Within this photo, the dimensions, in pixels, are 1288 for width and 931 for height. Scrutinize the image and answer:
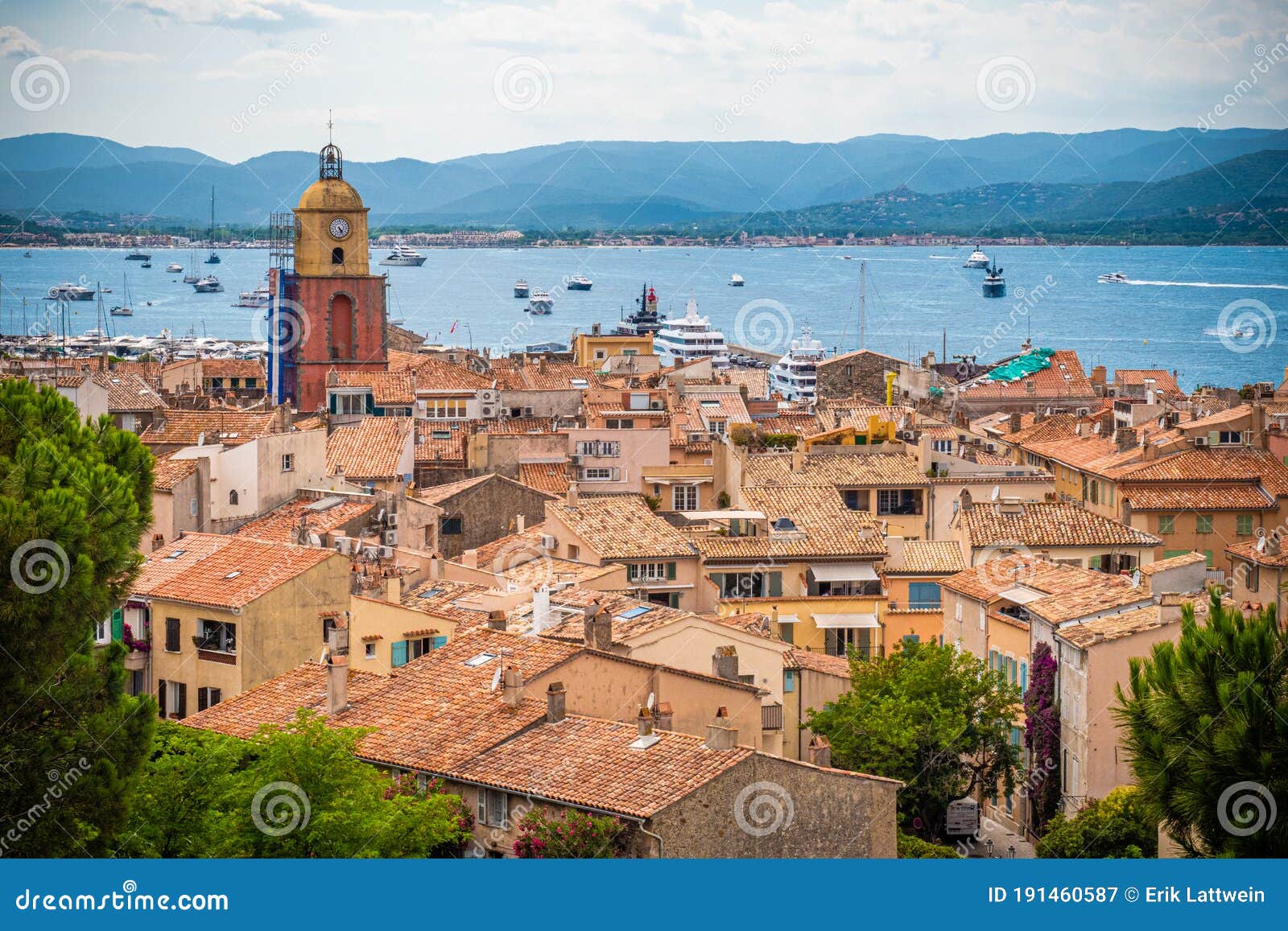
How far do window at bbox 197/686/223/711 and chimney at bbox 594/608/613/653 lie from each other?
16.2 ft

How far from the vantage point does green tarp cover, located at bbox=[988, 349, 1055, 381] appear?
58250mm

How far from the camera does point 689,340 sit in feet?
337

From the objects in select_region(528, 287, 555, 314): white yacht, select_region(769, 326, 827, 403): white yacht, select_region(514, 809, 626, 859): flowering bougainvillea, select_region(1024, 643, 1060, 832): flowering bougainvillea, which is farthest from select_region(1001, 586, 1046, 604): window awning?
select_region(528, 287, 555, 314): white yacht

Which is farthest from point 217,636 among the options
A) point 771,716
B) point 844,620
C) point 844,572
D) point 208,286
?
point 208,286

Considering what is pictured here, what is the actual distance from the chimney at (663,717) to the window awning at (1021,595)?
8.33 meters

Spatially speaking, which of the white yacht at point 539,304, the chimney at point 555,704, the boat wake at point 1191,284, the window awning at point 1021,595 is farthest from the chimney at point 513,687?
the boat wake at point 1191,284

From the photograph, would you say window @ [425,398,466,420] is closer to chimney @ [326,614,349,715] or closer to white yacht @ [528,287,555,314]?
chimney @ [326,614,349,715]

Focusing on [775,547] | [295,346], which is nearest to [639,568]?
[775,547]

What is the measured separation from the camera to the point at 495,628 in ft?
66.8

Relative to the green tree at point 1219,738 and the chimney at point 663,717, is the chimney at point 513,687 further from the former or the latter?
the green tree at point 1219,738

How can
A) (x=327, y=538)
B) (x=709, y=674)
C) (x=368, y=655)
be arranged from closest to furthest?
(x=709, y=674)
(x=368, y=655)
(x=327, y=538)

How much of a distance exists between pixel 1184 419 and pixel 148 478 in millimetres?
29193

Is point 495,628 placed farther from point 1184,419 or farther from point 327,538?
point 1184,419

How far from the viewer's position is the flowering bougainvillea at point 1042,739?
2281 cm
